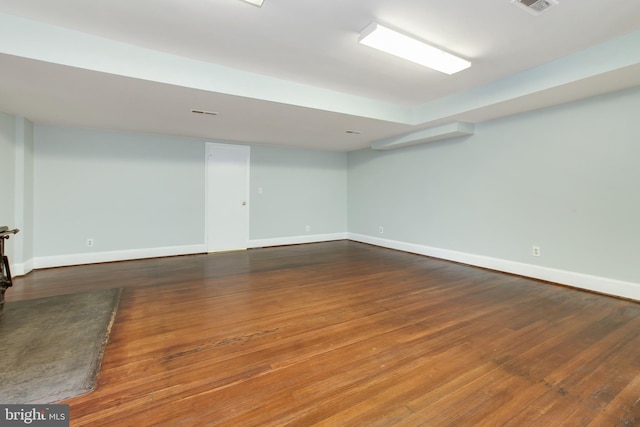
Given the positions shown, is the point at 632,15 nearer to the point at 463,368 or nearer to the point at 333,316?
the point at 463,368

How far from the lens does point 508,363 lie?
1.87 m

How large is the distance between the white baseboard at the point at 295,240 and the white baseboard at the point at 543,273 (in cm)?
190

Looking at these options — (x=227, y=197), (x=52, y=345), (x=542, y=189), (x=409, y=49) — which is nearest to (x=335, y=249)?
(x=227, y=197)

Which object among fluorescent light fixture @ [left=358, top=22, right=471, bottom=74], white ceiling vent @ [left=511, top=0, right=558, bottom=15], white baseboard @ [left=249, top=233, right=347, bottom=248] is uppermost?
white ceiling vent @ [left=511, top=0, right=558, bottom=15]

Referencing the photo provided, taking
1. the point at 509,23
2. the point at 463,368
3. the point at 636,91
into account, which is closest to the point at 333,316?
the point at 463,368

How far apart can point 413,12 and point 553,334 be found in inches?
108

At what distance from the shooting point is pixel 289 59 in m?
2.78

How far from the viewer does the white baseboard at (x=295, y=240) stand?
5984 millimetres

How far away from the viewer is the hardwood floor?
1449 millimetres

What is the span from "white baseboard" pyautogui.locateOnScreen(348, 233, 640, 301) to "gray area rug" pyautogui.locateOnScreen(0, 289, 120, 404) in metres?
4.65

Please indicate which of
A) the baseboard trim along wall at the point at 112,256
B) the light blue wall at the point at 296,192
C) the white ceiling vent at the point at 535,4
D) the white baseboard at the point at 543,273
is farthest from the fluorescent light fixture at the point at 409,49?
the baseboard trim along wall at the point at 112,256

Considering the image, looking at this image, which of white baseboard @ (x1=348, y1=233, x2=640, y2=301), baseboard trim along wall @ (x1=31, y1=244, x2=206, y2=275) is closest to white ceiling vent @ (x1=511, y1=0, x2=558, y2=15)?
white baseboard @ (x1=348, y1=233, x2=640, y2=301)

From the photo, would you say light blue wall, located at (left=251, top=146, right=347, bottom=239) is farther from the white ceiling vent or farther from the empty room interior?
the white ceiling vent

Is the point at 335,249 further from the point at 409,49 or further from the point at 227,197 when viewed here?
the point at 409,49
